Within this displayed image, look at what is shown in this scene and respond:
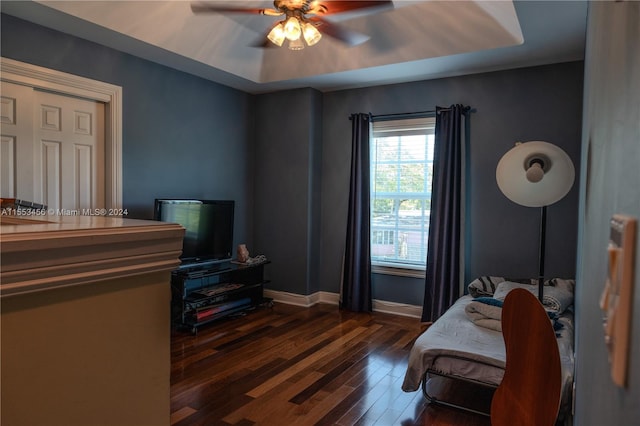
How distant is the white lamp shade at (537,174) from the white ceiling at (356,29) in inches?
35.9

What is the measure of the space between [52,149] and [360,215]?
2.90m

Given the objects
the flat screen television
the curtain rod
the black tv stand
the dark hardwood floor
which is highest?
the curtain rod

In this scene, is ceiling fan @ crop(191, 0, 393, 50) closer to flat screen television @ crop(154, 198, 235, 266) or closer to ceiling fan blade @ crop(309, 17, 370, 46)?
ceiling fan blade @ crop(309, 17, 370, 46)

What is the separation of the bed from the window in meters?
1.46

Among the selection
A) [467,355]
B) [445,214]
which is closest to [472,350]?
[467,355]

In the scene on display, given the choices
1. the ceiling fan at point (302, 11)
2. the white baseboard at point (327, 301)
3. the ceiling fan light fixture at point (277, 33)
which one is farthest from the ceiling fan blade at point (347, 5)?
the white baseboard at point (327, 301)

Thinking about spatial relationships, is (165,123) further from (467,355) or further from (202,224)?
(467,355)

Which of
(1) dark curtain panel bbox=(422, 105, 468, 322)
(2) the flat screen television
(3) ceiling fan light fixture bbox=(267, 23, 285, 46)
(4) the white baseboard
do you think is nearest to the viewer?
(3) ceiling fan light fixture bbox=(267, 23, 285, 46)

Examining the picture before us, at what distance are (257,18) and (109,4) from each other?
125 cm

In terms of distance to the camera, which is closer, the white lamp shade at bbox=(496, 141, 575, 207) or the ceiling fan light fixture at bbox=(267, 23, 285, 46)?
the white lamp shade at bbox=(496, 141, 575, 207)

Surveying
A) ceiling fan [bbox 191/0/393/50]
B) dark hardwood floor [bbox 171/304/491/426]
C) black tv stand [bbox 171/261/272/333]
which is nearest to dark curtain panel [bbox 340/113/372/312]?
dark hardwood floor [bbox 171/304/491/426]

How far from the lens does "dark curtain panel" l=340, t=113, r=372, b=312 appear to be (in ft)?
15.4

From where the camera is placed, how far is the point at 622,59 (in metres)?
0.51

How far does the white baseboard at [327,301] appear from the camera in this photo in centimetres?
461
